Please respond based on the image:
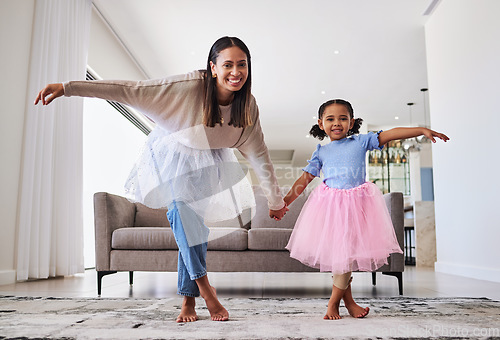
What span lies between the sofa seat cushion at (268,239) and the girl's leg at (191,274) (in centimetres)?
104

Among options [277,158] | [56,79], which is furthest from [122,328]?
[277,158]

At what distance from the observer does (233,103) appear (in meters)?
1.58

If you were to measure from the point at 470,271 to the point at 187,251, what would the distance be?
3.13 m

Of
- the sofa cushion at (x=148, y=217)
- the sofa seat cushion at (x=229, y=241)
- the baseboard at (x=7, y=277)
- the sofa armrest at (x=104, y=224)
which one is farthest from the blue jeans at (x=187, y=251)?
the baseboard at (x=7, y=277)

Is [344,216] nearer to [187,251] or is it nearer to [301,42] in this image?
[187,251]

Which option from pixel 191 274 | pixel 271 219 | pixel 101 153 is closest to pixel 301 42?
pixel 101 153

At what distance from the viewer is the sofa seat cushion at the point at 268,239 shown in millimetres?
2688

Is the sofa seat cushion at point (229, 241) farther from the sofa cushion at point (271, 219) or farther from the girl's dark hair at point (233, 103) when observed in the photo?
the girl's dark hair at point (233, 103)

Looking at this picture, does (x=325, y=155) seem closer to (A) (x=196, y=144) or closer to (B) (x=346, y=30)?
(A) (x=196, y=144)

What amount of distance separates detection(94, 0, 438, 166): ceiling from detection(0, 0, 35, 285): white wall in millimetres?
1606

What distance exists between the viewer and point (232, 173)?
72.1 inches

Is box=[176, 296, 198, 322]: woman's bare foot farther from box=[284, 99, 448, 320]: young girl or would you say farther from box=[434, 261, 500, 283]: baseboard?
box=[434, 261, 500, 283]: baseboard

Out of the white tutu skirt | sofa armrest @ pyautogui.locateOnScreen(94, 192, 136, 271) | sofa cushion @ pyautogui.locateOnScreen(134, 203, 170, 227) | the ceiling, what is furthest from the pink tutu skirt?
the ceiling

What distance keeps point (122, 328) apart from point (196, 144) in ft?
2.27
